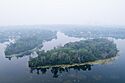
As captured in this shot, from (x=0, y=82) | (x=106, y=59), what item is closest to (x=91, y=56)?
(x=106, y=59)

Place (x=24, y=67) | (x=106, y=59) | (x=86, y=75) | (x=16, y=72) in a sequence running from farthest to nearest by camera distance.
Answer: (x=106, y=59)
(x=24, y=67)
(x=16, y=72)
(x=86, y=75)

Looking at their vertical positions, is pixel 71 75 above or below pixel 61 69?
below

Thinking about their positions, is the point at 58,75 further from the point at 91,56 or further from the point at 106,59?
the point at 106,59

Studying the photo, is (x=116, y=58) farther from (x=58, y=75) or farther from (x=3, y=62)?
(x=3, y=62)

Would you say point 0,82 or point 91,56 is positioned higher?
point 91,56

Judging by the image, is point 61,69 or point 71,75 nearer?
point 71,75

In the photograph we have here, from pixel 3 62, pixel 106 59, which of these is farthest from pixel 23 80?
pixel 106 59

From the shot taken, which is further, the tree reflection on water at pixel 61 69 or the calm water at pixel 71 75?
the tree reflection on water at pixel 61 69

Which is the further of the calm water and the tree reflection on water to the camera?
the tree reflection on water

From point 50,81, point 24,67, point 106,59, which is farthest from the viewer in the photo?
point 106,59

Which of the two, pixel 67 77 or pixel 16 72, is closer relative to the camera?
pixel 67 77
